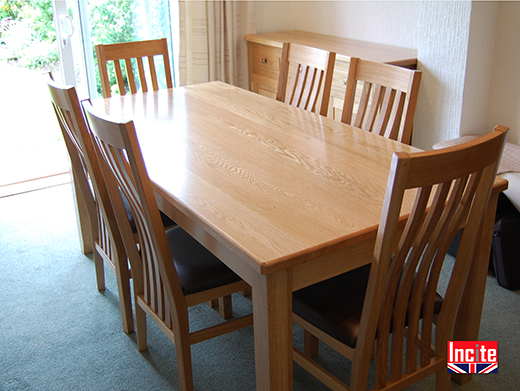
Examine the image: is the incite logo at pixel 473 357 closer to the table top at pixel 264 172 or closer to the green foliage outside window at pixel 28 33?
the table top at pixel 264 172

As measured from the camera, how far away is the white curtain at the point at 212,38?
350cm

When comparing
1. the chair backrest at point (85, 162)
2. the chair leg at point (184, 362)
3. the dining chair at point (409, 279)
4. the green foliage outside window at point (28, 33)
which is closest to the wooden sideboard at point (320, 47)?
the green foliage outside window at point (28, 33)

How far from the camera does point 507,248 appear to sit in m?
2.21

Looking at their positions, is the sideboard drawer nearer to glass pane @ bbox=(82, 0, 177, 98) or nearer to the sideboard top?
the sideboard top

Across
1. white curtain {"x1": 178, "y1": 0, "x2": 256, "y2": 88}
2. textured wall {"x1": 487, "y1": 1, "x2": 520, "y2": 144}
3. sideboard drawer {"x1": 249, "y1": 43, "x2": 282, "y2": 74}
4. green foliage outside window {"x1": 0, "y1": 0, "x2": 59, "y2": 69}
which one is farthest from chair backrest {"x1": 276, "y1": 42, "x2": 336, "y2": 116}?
green foliage outside window {"x1": 0, "y1": 0, "x2": 59, "y2": 69}

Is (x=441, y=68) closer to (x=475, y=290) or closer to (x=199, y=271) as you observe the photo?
(x=475, y=290)

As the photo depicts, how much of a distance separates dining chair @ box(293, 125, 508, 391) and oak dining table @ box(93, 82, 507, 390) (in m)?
0.13

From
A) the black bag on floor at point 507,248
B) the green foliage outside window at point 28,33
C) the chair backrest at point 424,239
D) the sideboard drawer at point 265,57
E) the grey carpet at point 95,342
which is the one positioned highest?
the green foliage outside window at point 28,33

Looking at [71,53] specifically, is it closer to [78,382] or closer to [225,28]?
[225,28]

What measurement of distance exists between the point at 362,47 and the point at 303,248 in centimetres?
240

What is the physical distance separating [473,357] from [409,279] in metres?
0.76

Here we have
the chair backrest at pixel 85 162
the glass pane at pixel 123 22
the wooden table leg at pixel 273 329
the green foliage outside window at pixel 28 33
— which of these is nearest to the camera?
Result: the wooden table leg at pixel 273 329

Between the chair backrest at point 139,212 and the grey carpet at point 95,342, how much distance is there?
0.29 meters

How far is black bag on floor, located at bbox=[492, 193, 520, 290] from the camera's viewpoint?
7.19 ft
